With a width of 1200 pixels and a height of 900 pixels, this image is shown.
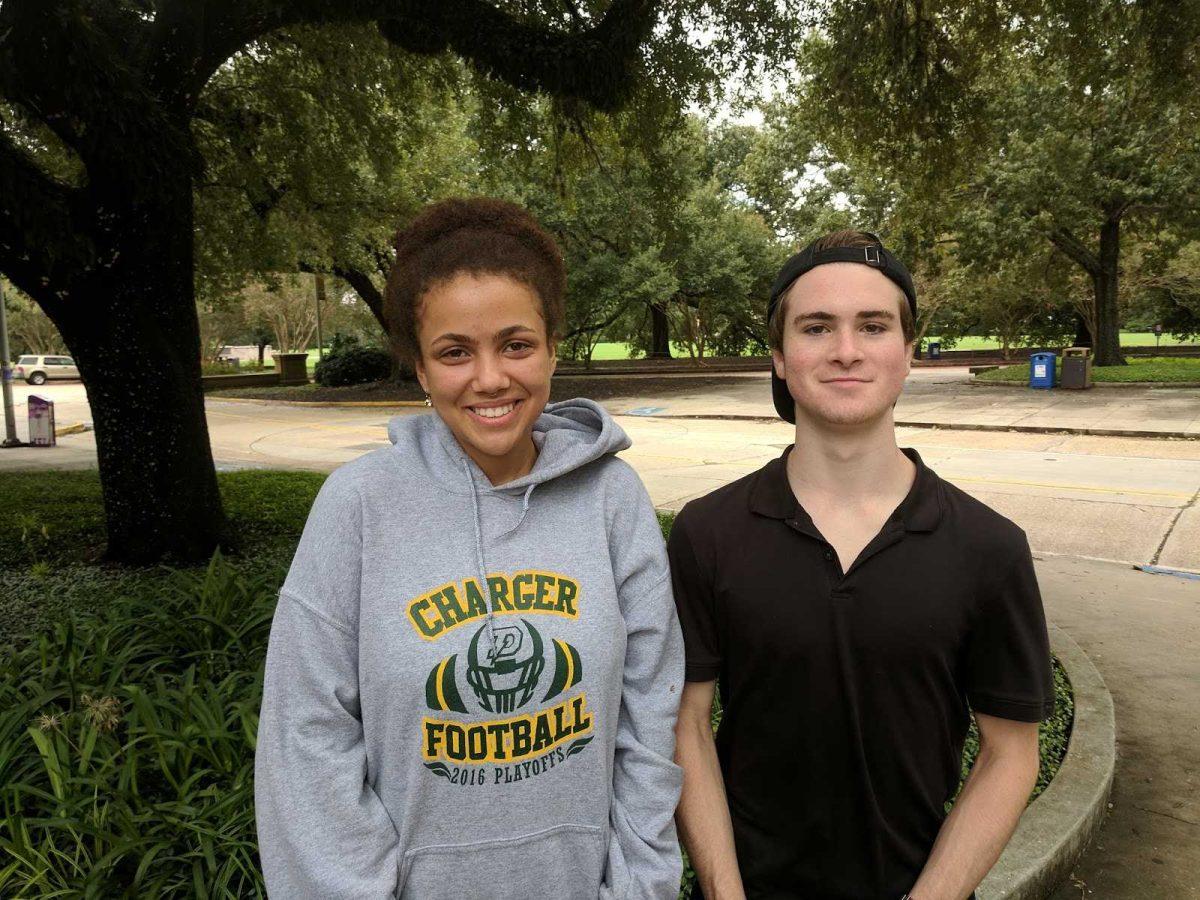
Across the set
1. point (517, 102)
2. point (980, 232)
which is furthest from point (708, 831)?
point (980, 232)

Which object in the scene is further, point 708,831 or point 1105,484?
point 1105,484

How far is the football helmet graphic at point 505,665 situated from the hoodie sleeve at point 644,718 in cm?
21

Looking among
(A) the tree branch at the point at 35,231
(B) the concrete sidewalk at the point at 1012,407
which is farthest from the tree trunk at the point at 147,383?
(B) the concrete sidewalk at the point at 1012,407

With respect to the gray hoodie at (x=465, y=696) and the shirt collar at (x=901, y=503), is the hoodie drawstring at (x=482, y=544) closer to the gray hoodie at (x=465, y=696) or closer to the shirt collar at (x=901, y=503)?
the gray hoodie at (x=465, y=696)

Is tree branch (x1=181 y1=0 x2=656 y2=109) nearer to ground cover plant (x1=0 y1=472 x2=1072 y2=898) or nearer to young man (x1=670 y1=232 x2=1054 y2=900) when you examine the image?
ground cover plant (x1=0 y1=472 x2=1072 y2=898)

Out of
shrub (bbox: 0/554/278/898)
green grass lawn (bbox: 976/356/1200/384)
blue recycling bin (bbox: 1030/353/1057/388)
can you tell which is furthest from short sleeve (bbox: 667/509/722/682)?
green grass lawn (bbox: 976/356/1200/384)

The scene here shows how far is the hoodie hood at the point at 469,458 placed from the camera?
5.20 ft

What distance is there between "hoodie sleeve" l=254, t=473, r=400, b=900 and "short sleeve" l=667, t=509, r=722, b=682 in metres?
0.63

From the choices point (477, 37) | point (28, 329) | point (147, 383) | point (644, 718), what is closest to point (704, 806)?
point (644, 718)

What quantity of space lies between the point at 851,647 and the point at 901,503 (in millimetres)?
298

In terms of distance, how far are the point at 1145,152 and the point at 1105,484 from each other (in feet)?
44.7

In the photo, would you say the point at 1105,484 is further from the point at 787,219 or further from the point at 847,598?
the point at 787,219

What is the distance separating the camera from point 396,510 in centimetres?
151

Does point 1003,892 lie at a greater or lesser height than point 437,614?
lesser
